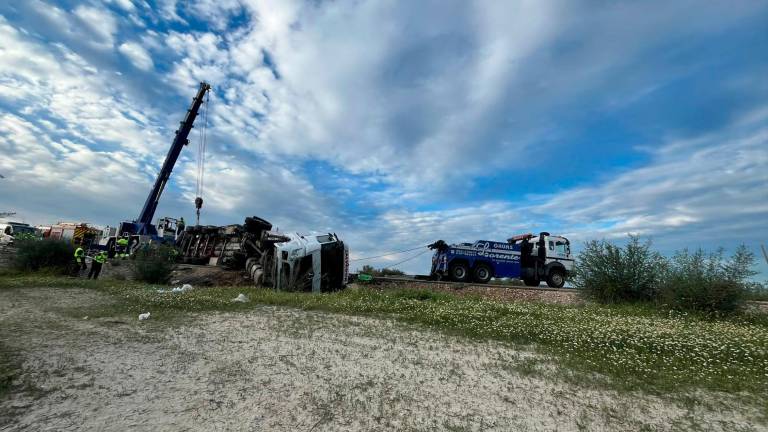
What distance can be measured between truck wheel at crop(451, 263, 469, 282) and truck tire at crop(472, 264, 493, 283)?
1.51ft

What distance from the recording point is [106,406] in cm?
393

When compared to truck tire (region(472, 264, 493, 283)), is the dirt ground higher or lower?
lower

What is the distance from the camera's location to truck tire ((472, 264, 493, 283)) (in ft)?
66.9

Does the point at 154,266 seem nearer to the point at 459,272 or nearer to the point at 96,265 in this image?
the point at 96,265

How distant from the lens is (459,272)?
20.3m

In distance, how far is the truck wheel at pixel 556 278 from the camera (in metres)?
21.0

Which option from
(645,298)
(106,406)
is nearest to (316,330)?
(106,406)

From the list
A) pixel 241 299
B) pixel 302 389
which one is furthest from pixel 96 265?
pixel 302 389

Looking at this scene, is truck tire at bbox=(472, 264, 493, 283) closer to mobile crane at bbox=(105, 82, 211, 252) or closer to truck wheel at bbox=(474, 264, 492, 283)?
truck wheel at bbox=(474, 264, 492, 283)

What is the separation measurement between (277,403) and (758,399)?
578 centimetres

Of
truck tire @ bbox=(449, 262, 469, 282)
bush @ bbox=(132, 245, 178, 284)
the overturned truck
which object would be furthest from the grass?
truck tire @ bbox=(449, 262, 469, 282)

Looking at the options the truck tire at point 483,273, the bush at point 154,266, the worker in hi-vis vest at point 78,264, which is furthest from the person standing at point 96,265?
the truck tire at point 483,273

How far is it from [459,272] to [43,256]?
65.5 feet

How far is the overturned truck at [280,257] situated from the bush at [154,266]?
3.05 meters
